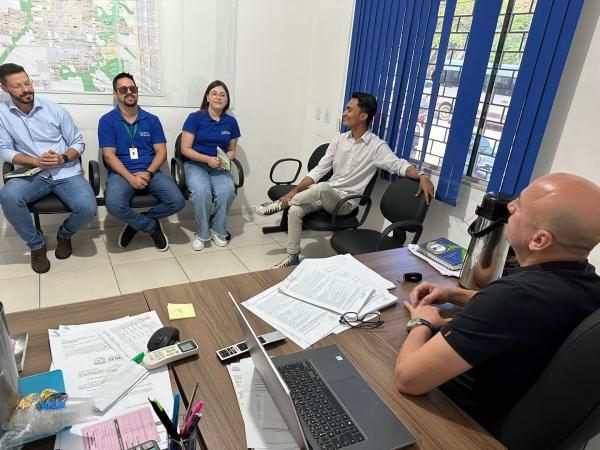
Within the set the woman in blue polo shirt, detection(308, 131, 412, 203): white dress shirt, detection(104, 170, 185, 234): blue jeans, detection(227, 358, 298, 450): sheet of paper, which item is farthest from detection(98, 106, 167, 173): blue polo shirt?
detection(227, 358, 298, 450): sheet of paper

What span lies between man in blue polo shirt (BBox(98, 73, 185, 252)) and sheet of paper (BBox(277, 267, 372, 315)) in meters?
2.16

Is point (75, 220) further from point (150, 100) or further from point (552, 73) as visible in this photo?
point (552, 73)

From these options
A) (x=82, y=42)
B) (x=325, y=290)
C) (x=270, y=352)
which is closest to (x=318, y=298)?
(x=325, y=290)

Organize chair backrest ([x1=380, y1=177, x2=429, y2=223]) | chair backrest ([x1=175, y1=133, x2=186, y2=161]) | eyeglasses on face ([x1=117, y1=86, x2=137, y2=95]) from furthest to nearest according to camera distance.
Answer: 1. chair backrest ([x1=175, y1=133, x2=186, y2=161])
2. eyeglasses on face ([x1=117, y1=86, x2=137, y2=95])
3. chair backrest ([x1=380, y1=177, x2=429, y2=223])

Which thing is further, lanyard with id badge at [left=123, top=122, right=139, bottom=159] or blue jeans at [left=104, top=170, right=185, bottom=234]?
lanyard with id badge at [left=123, top=122, right=139, bottom=159]

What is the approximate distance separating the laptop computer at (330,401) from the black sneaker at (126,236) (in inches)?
108

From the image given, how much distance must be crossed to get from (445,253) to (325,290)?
716mm

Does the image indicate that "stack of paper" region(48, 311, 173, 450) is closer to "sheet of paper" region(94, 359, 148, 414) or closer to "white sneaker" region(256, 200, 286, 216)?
"sheet of paper" region(94, 359, 148, 414)

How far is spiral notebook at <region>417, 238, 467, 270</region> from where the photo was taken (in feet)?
5.92

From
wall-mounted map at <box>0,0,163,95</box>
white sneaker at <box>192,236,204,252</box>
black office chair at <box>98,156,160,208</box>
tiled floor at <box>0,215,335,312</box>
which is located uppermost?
wall-mounted map at <box>0,0,163,95</box>

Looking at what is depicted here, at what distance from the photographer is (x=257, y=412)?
967 millimetres

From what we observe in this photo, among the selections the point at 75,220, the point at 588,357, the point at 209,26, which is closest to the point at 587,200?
the point at 588,357

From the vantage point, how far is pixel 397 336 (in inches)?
51.5

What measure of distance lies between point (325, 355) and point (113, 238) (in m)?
3.02
